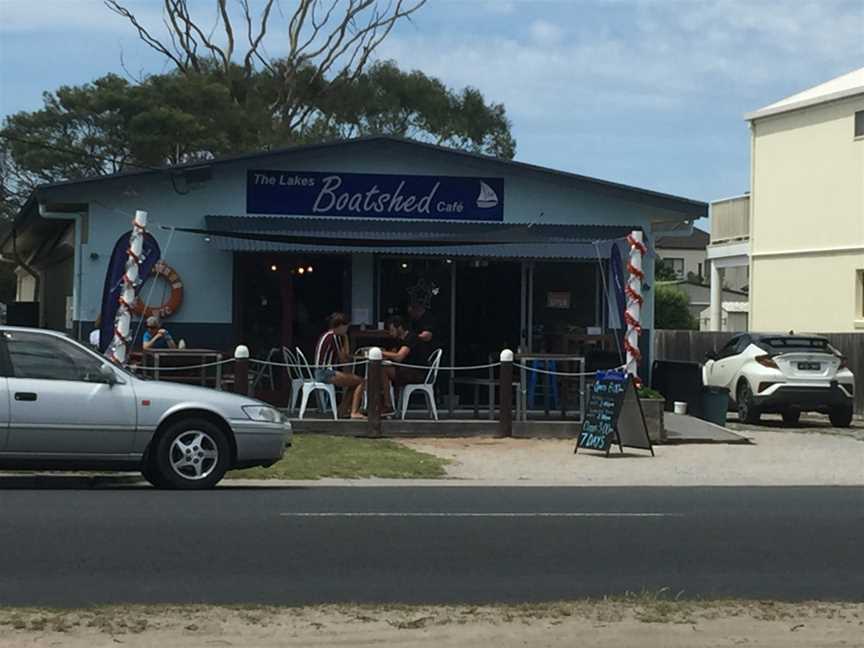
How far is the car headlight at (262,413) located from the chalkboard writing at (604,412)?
5217 mm

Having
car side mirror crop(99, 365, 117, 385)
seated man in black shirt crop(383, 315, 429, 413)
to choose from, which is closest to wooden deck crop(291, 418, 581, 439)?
seated man in black shirt crop(383, 315, 429, 413)

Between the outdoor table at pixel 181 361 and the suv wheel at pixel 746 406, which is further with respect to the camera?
the suv wheel at pixel 746 406

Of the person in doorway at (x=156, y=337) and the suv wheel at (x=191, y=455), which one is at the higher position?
the person in doorway at (x=156, y=337)

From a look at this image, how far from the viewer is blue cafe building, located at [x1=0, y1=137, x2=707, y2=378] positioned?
20.4 metres

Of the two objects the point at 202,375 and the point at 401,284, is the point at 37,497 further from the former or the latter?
the point at 401,284

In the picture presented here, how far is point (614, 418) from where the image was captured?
1700 centimetres

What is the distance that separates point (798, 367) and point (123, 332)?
10.8m

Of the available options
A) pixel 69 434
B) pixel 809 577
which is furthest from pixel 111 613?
pixel 69 434

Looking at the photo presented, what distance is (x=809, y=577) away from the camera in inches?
347

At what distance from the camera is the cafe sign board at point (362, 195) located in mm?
21016

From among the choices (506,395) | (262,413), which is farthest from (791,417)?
(262,413)

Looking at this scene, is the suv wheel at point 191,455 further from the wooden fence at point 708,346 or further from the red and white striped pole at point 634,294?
the wooden fence at point 708,346

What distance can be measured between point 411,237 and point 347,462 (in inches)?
228

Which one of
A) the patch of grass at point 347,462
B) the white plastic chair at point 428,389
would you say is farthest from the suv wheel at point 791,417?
the patch of grass at point 347,462
